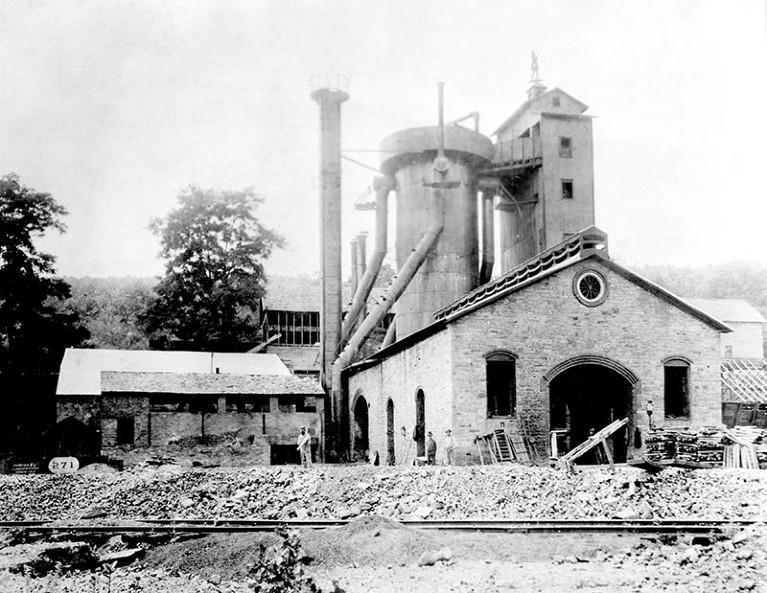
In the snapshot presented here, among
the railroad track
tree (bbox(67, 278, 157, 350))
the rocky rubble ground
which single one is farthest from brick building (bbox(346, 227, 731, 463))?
tree (bbox(67, 278, 157, 350))

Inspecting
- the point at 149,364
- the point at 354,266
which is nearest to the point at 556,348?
the point at 149,364

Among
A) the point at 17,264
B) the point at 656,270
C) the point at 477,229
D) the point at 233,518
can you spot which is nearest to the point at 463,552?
the point at 233,518

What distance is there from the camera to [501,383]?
2280 cm

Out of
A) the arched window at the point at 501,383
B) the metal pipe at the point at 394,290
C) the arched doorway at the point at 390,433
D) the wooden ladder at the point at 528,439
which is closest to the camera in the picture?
the wooden ladder at the point at 528,439

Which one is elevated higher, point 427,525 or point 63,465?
point 427,525

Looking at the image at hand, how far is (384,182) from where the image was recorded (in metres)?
35.1

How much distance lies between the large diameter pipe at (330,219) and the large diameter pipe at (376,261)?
59cm

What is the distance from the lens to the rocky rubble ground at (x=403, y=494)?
14.4 meters

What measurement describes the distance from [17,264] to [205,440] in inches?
452

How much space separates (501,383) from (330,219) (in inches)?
544

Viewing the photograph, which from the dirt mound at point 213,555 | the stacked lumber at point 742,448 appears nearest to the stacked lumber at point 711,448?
the stacked lumber at point 742,448

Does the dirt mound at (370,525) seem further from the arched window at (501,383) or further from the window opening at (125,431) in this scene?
the window opening at (125,431)

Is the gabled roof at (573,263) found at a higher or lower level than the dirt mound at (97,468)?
higher

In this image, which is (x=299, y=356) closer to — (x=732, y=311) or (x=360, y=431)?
(x=360, y=431)
